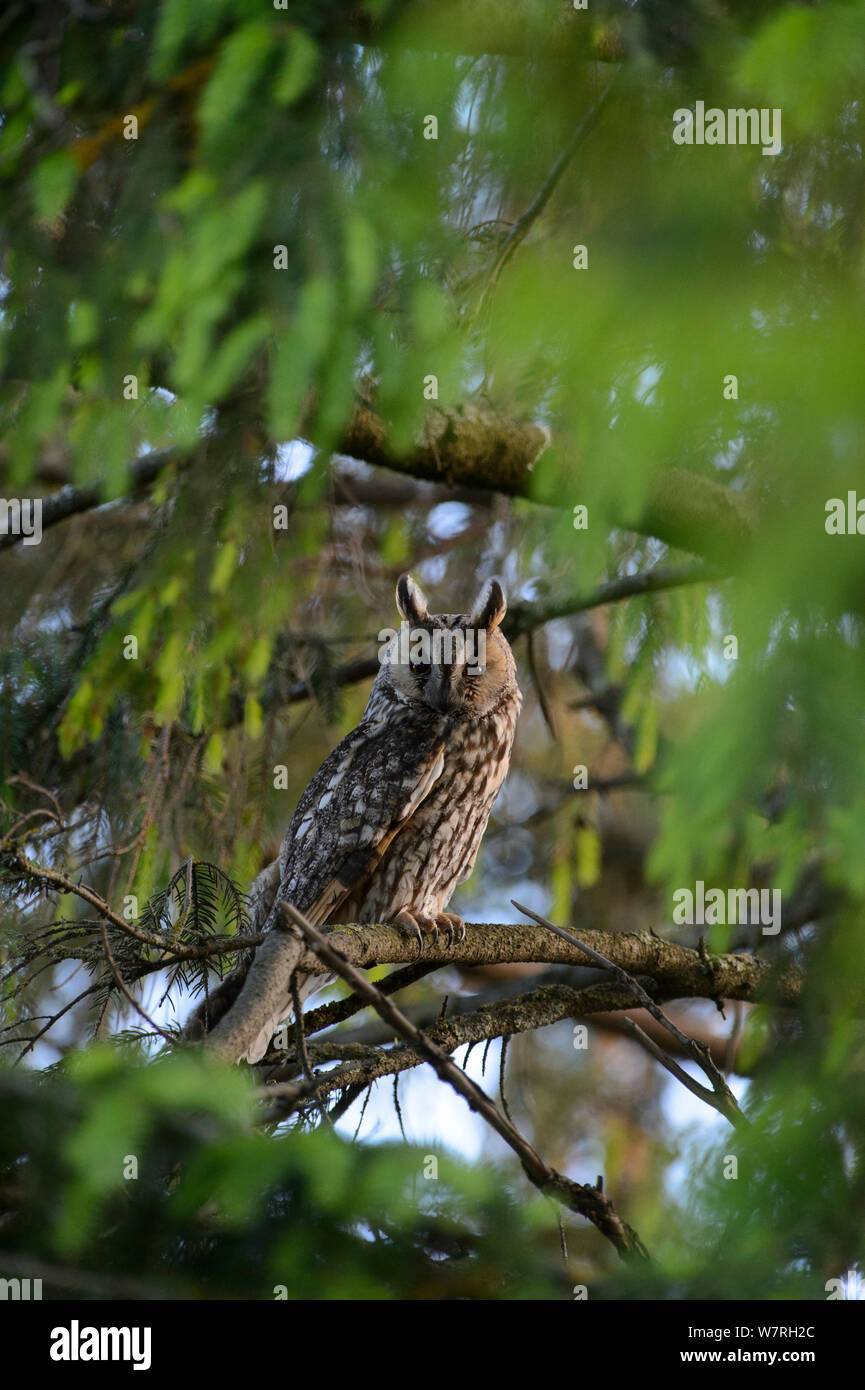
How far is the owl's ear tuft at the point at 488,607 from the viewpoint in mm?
3221

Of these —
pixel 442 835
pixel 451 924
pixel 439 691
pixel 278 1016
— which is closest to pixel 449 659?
pixel 439 691

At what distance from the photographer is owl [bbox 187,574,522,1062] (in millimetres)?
3033

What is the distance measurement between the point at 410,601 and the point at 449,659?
26 cm

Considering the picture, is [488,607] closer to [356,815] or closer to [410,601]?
[410,601]

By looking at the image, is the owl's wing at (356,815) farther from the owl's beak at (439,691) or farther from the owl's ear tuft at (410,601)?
the owl's ear tuft at (410,601)

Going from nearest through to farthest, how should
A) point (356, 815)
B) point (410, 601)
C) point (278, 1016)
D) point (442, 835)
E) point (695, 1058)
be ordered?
point (278, 1016) < point (695, 1058) < point (356, 815) < point (442, 835) < point (410, 601)

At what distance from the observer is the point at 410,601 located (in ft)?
10.7

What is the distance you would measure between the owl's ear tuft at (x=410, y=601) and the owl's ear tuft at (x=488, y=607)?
15 centimetres

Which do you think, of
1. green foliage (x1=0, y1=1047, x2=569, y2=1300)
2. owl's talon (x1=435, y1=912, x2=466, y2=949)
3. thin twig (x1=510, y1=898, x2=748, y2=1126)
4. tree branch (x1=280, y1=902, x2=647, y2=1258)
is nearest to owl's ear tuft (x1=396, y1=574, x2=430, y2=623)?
owl's talon (x1=435, y1=912, x2=466, y2=949)

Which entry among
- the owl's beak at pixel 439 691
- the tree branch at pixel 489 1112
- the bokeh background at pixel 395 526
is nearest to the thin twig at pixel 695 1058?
the bokeh background at pixel 395 526

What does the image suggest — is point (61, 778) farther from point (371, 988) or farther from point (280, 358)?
point (371, 988)

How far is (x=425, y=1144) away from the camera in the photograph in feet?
3.80

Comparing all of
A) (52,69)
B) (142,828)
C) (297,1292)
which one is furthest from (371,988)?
(52,69)
